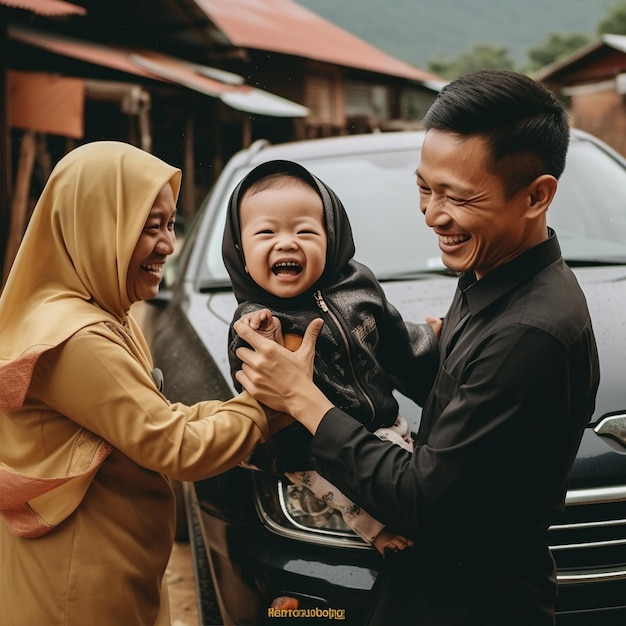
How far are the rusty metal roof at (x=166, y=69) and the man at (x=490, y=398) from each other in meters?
3.80

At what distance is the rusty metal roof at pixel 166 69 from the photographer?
19.9ft

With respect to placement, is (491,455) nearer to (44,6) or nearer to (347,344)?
(347,344)

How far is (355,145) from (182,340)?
1131mm

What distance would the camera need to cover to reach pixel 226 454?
1480 mm

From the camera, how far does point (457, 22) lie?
44.3 meters

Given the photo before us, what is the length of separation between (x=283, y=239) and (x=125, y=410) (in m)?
0.43

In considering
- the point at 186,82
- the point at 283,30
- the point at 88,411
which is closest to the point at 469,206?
the point at 88,411

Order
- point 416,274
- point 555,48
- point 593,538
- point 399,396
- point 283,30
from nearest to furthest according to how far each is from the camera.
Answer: point 593,538 < point 399,396 < point 416,274 < point 283,30 < point 555,48

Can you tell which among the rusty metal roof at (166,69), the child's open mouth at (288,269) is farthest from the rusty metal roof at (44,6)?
the child's open mouth at (288,269)

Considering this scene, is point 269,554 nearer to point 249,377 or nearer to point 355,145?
point 249,377

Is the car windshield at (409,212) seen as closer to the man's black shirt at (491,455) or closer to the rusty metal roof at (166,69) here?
the man's black shirt at (491,455)

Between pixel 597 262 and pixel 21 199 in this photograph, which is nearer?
pixel 597 262

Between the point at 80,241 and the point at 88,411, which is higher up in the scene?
the point at 80,241

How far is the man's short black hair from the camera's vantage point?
4.22 feet
